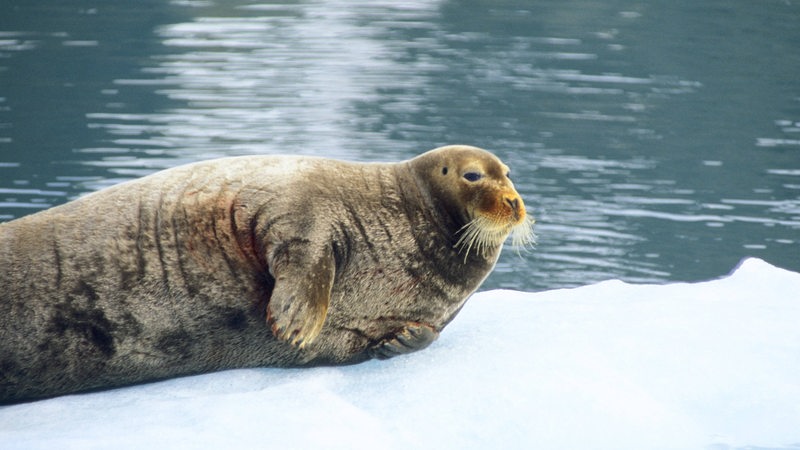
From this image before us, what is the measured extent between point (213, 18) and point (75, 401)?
1609cm

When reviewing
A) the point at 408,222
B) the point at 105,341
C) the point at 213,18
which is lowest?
the point at 213,18

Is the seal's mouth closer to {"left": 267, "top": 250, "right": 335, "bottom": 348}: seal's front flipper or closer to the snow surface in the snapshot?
the snow surface

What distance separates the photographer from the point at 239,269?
13.9 feet

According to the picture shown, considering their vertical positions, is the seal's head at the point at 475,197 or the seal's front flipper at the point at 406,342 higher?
the seal's head at the point at 475,197

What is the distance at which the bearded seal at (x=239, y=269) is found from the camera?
4184mm

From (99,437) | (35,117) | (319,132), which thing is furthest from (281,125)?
(99,437)

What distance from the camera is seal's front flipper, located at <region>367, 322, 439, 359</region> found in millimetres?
4434

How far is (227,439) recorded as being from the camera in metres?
3.68

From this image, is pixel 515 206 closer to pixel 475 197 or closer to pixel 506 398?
pixel 475 197

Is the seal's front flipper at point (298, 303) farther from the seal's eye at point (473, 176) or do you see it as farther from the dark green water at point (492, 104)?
the dark green water at point (492, 104)

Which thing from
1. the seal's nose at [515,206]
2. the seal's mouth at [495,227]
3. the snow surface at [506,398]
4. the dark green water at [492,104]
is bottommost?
the dark green water at [492,104]

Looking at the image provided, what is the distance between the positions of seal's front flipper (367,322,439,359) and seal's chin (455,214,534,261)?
14.0 inches

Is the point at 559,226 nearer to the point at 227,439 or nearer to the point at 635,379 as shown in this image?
the point at 635,379

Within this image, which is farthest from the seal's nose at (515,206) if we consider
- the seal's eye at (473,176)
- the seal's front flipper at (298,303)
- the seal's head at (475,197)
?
the seal's front flipper at (298,303)
